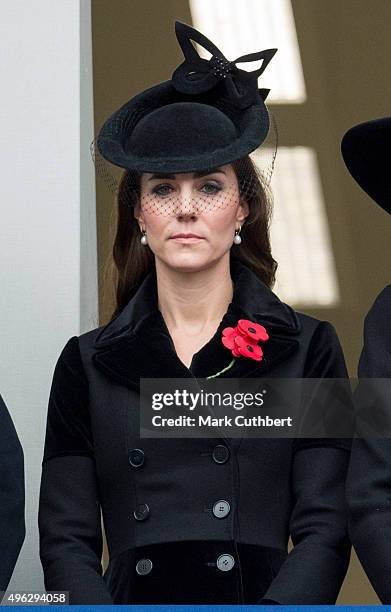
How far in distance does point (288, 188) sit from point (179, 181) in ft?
5.25

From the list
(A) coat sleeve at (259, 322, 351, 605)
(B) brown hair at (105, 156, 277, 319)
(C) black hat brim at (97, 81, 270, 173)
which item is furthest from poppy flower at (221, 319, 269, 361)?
(C) black hat brim at (97, 81, 270, 173)

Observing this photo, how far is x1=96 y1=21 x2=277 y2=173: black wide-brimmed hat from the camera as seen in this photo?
3217 millimetres

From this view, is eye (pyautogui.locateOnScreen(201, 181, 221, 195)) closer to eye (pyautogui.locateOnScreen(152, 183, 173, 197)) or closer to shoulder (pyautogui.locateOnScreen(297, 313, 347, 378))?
eye (pyautogui.locateOnScreen(152, 183, 173, 197))

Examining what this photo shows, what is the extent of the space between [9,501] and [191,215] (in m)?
0.70

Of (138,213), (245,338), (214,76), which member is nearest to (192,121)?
(214,76)

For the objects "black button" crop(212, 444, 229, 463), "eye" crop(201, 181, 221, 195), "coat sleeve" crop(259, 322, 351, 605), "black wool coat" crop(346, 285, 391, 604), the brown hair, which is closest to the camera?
"black wool coat" crop(346, 285, 391, 604)

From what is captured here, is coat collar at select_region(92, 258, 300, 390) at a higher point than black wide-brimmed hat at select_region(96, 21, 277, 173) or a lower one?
lower

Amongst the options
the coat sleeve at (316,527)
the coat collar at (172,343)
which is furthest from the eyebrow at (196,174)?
the coat sleeve at (316,527)

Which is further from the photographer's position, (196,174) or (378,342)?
(196,174)

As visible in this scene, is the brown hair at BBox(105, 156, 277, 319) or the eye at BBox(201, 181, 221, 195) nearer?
the eye at BBox(201, 181, 221, 195)

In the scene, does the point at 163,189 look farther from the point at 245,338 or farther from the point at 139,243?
the point at 245,338

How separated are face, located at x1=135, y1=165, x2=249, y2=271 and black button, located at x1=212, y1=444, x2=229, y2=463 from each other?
1.27 ft

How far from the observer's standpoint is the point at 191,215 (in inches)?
126

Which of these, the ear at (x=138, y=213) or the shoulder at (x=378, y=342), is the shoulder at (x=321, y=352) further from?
the ear at (x=138, y=213)
